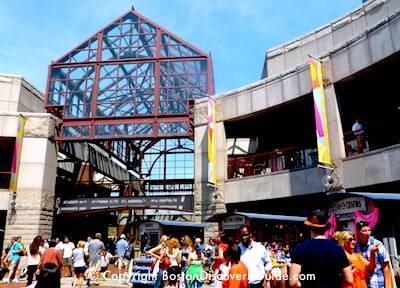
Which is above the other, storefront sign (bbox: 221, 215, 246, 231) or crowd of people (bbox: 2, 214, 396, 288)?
storefront sign (bbox: 221, 215, 246, 231)

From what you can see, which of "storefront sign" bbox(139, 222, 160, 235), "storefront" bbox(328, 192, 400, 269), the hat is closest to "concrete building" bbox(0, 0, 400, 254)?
"storefront sign" bbox(139, 222, 160, 235)

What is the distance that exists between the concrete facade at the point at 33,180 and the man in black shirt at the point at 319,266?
18.5 meters

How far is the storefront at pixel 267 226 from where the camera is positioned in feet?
43.9

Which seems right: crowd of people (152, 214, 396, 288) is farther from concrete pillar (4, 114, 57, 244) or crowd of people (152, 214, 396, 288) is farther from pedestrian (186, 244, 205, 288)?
concrete pillar (4, 114, 57, 244)

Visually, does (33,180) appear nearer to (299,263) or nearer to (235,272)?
(235,272)

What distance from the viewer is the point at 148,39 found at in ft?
75.6

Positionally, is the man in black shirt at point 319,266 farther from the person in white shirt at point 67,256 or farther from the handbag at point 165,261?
the person in white shirt at point 67,256

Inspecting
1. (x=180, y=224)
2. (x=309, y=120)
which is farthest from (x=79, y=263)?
(x=309, y=120)

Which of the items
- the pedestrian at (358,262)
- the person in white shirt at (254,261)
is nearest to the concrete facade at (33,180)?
the person in white shirt at (254,261)

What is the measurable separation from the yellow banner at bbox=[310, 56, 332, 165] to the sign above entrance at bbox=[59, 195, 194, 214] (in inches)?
304

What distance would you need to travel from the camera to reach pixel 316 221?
12.3ft

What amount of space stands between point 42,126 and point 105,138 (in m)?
3.48

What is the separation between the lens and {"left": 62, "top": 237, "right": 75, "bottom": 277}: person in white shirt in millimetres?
16125

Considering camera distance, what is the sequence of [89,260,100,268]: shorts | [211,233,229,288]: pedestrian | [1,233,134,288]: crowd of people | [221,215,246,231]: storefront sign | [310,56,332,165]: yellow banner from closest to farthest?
[1,233,134,288]: crowd of people → [211,233,229,288]: pedestrian → [221,215,246,231]: storefront sign → [89,260,100,268]: shorts → [310,56,332,165]: yellow banner
